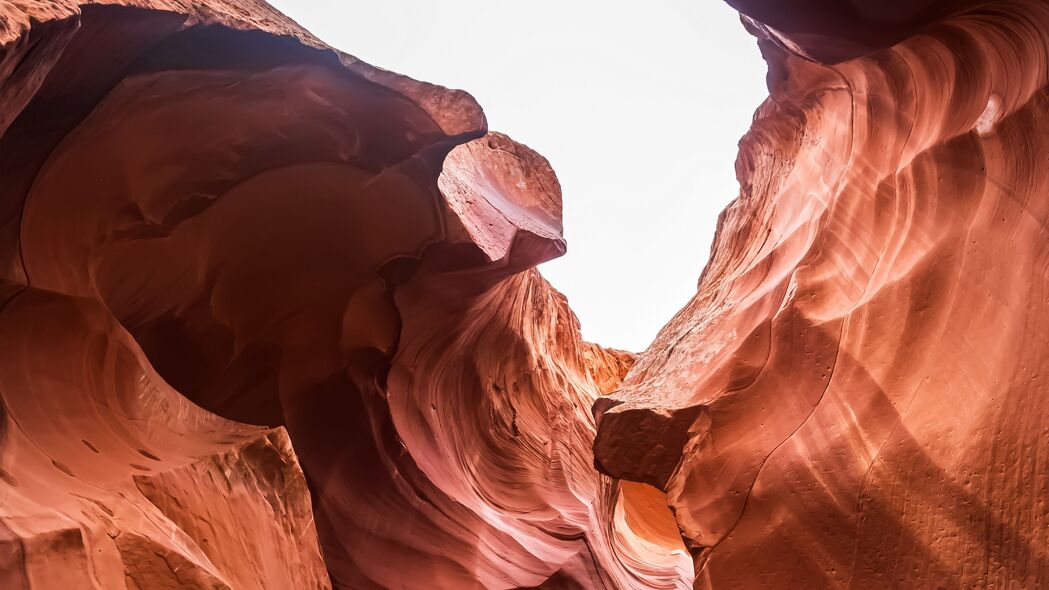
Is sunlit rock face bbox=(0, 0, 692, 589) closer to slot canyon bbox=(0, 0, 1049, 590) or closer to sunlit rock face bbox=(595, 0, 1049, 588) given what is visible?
slot canyon bbox=(0, 0, 1049, 590)

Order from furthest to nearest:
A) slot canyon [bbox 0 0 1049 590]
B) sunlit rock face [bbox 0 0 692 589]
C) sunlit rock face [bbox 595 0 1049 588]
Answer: sunlit rock face [bbox 0 0 692 589], slot canyon [bbox 0 0 1049 590], sunlit rock face [bbox 595 0 1049 588]

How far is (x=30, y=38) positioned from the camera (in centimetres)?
261

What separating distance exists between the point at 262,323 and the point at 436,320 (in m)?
1.45

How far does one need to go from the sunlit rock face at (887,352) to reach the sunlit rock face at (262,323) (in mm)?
2087

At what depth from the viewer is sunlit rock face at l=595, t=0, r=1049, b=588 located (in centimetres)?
302

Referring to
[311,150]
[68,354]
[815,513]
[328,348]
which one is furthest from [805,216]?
[68,354]

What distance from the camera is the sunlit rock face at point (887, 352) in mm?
3016

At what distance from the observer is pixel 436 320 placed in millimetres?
6586

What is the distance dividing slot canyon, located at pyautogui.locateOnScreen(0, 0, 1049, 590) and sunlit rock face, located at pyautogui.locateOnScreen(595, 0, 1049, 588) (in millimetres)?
15

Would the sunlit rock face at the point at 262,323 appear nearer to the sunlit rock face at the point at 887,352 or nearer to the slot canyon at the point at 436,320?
the slot canyon at the point at 436,320

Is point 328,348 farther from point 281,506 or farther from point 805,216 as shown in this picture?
point 805,216

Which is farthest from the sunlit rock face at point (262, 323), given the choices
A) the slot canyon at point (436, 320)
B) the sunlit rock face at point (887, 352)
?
the sunlit rock face at point (887, 352)

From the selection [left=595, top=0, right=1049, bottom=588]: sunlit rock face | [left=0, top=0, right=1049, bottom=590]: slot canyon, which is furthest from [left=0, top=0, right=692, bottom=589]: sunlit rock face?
[left=595, top=0, right=1049, bottom=588]: sunlit rock face

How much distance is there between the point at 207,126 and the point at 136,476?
2.18 m
